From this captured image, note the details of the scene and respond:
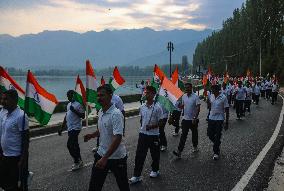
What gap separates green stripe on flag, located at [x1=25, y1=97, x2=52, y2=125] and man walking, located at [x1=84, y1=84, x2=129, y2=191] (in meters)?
1.32

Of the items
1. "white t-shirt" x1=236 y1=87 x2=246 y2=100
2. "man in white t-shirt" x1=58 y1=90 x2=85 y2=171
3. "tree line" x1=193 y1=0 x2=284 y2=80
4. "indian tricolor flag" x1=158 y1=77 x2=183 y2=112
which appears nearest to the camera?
"indian tricolor flag" x1=158 y1=77 x2=183 y2=112

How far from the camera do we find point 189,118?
1140 cm

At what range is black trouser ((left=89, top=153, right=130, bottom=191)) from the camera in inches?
225

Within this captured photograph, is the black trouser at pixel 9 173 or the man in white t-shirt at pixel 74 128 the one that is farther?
the man in white t-shirt at pixel 74 128

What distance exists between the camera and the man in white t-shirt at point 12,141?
6064 mm

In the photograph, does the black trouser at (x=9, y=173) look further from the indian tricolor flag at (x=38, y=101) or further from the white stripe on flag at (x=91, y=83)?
the white stripe on flag at (x=91, y=83)

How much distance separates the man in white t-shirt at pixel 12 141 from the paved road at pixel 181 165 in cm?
197

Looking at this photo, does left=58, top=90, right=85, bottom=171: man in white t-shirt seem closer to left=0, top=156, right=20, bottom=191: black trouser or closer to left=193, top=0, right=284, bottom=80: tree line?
left=0, top=156, right=20, bottom=191: black trouser

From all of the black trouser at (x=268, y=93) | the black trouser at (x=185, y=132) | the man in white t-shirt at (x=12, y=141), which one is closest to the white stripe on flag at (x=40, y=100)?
the man in white t-shirt at (x=12, y=141)

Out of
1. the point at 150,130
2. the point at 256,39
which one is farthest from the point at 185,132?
the point at 256,39

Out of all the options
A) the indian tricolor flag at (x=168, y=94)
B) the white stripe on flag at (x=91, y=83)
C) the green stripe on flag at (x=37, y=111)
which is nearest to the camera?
the green stripe on flag at (x=37, y=111)

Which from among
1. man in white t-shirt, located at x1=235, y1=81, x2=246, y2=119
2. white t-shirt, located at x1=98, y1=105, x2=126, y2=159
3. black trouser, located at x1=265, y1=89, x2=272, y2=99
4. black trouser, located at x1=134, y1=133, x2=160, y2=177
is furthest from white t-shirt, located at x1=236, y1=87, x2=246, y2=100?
white t-shirt, located at x1=98, y1=105, x2=126, y2=159

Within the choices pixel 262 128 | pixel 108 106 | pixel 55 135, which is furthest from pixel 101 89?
pixel 262 128

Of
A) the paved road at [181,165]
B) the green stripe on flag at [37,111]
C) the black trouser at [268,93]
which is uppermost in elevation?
the green stripe on flag at [37,111]
